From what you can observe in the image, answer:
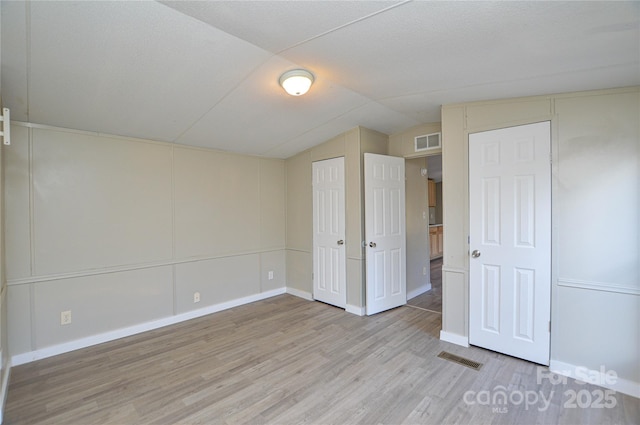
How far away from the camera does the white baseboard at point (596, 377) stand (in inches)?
85.0

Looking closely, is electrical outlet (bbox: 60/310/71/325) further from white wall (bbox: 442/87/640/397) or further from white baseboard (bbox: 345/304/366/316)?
white wall (bbox: 442/87/640/397)

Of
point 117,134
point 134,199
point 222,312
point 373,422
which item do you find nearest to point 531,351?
point 373,422

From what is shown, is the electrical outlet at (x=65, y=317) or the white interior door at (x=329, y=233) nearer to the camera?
the electrical outlet at (x=65, y=317)

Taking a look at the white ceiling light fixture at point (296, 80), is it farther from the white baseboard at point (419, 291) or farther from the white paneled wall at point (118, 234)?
the white baseboard at point (419, 291)

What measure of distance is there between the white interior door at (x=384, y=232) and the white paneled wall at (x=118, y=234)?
1735 mm

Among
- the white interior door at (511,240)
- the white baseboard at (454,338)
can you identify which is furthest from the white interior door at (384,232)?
the white interior door at (511,240)

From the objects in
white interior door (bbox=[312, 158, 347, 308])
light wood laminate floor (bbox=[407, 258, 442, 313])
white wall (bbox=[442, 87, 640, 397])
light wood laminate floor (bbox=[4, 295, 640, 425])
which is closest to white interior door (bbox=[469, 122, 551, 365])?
white wall (bbox=[442, 87, 640, 397])

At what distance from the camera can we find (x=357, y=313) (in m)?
3.81

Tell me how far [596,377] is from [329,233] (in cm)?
294

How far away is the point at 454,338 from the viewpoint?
9.86ft

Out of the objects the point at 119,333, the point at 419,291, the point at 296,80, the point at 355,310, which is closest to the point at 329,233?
the point at 355,310

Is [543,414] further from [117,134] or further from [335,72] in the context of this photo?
[117,134]

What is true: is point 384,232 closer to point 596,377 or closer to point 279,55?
point 596,377

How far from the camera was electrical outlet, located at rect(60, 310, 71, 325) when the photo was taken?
9.37ft
